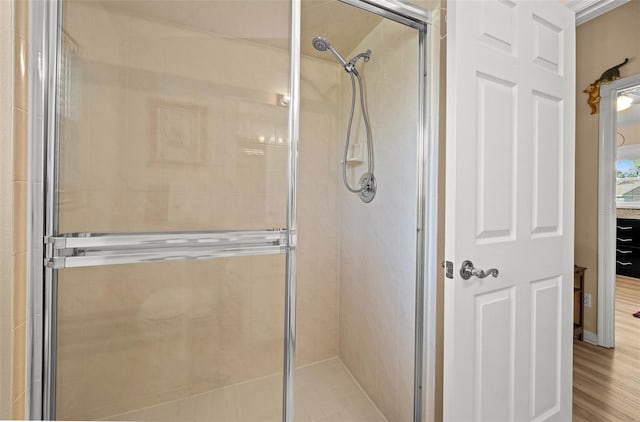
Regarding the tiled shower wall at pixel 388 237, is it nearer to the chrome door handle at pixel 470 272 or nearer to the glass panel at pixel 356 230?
the glass panel at pixel 356 230

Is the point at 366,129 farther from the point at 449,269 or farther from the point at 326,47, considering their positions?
the point at 449,269

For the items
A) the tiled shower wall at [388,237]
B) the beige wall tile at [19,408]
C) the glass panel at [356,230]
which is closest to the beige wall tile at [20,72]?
the beige wall tile at [19,408]

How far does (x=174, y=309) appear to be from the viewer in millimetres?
941

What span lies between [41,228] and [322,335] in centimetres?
179

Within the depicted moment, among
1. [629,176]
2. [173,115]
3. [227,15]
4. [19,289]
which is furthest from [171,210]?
[629,176]

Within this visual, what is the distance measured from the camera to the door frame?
2.24m

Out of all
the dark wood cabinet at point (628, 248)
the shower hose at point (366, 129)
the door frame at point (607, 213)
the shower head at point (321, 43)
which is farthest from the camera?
the dark wood cabinet at point (628, 248)

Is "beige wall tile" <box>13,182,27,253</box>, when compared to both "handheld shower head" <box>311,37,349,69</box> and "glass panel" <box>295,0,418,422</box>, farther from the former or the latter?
"handheld shower head" <box>311,37,349,69</box>

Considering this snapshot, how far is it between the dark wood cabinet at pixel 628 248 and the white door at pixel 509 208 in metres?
4.46

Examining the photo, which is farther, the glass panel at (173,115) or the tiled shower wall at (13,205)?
the glass panel at (173,115)

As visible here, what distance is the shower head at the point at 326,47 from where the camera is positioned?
1.67 meters

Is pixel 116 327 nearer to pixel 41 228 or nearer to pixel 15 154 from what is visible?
pixel 41 228

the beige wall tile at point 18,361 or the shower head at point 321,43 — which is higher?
the shower head at point 321,43

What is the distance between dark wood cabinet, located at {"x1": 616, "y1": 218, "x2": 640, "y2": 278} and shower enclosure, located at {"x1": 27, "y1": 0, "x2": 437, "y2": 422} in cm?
498
